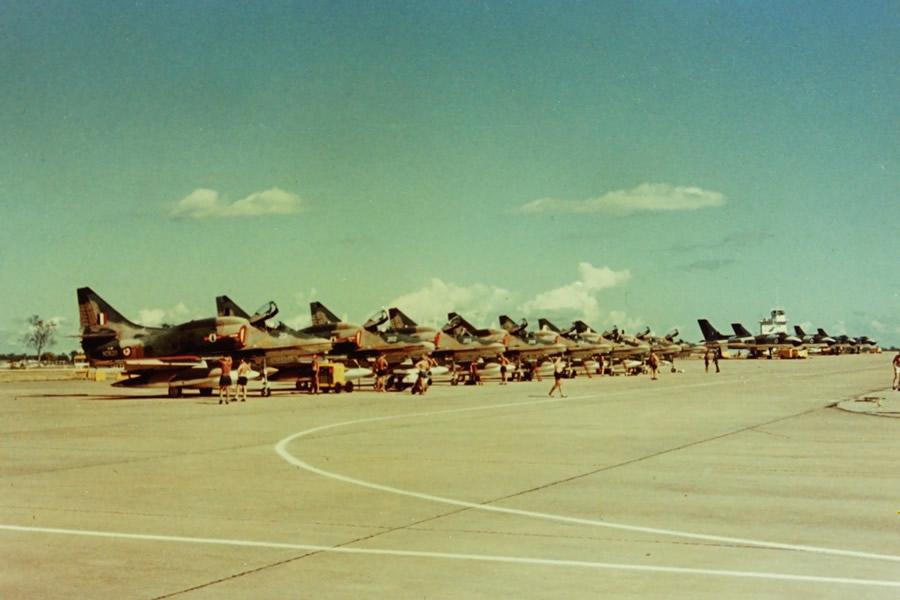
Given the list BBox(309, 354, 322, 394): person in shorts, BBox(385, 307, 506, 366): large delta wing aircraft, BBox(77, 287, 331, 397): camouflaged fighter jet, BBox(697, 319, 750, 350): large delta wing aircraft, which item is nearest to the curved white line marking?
BBox(77, 287, 331, 397): camouflaged fighter jet

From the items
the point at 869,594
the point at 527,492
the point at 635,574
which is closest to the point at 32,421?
the point at 527,492

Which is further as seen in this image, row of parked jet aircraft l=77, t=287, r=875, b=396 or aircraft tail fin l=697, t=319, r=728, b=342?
aircraft tail fin l=697, t=319, r=728, b=342

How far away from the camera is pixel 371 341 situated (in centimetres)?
4566

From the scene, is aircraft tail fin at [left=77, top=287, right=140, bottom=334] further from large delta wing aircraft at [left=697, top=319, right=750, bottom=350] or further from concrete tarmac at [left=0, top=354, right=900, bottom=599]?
large delta wing aircraft at [left=697, top=319, right=750, bottom=350]

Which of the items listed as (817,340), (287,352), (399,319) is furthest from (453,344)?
(817,340)

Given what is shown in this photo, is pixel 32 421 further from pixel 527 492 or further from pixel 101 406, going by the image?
pixel 527 492

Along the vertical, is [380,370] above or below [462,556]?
above

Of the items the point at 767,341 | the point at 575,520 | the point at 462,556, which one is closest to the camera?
the point at 462,556

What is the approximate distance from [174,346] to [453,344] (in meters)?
18.2

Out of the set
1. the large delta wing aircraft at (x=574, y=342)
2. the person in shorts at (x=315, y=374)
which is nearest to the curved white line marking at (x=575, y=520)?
the person in shorts at (x=315, y=374)

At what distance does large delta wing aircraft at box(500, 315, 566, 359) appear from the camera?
5725 centimetres

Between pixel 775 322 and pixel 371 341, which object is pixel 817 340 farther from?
pixel 371 341

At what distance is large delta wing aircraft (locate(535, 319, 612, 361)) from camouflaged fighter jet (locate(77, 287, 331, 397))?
26.4 meters

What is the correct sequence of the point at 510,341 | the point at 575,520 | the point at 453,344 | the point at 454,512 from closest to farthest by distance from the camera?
1. the point at 575,520
2. the point at 454,512
3. the point at 453,344
4. the point at 510,341
